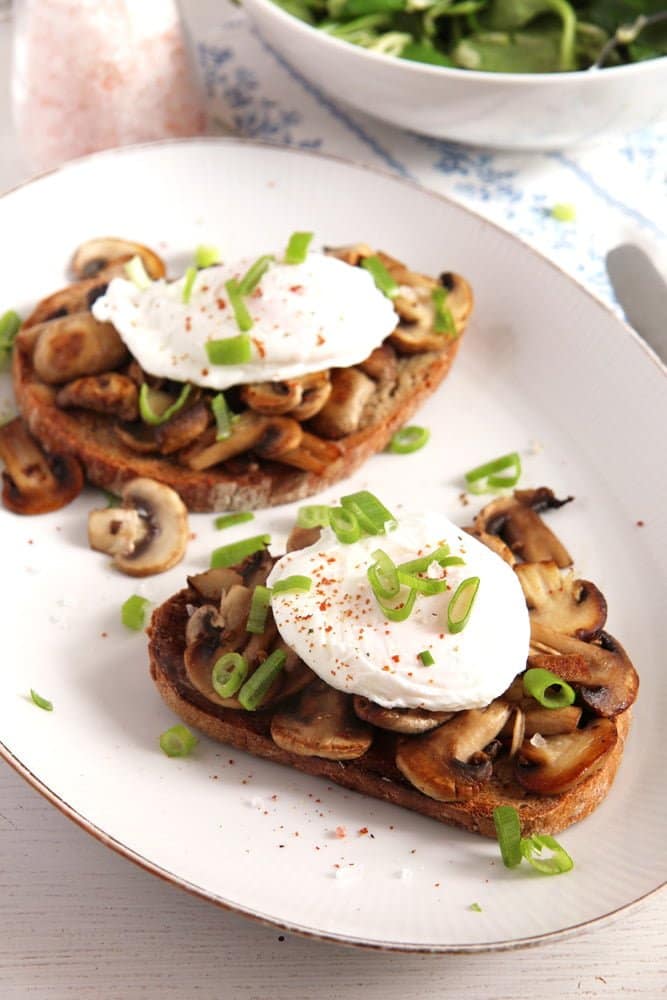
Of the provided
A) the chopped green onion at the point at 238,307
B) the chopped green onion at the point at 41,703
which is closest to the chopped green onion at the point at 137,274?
the chopped green onion at the point at 238,307

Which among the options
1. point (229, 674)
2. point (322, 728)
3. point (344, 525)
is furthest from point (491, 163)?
point (322, 728)

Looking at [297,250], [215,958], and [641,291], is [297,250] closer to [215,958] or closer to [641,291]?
[641,291]

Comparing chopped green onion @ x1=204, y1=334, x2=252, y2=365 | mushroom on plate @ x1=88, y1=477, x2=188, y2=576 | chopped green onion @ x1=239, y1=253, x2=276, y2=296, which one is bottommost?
mushroom on plate @ x1=88, y1=477, x2=188, y2=576

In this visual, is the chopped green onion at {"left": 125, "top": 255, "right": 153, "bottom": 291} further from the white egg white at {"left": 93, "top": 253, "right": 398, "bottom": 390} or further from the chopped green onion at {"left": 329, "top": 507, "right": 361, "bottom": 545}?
the chopped green onion at {"left": 329, "top": 507, "right": 361, "bottom": 545}

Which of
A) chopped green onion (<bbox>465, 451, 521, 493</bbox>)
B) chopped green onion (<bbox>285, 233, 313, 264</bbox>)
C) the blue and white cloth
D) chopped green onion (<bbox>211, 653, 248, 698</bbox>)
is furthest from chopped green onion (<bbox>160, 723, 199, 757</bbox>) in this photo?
the blue and white cloth

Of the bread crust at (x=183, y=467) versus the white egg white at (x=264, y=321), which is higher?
the white egg white at (x=264, y=321)

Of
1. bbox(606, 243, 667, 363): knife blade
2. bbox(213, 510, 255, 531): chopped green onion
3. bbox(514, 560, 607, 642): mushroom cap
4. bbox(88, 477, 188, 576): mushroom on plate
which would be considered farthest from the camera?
bbox(606, 243, 667, 363): knife blade

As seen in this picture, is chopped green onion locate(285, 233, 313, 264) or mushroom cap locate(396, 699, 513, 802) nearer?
mushroom cap locate(396, 699, 513, 802)

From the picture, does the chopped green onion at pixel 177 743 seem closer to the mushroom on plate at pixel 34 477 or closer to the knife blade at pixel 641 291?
the mushroom on plate at pixel 34 477
